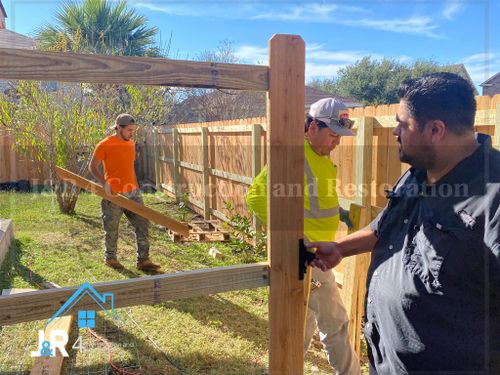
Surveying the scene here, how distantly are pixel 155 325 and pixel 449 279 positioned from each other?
324 cm

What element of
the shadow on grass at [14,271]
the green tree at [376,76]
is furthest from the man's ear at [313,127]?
the green tree at [376,76]

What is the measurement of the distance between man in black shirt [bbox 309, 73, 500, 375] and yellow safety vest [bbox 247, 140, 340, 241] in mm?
1022

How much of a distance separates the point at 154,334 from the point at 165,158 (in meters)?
8.91

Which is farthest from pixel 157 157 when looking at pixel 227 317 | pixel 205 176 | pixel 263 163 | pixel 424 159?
pixel 424 159

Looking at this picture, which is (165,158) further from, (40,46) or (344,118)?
(344,118)

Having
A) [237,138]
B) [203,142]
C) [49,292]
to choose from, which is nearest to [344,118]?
[49,292]

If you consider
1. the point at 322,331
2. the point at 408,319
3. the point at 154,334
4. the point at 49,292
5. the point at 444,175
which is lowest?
the point at 154,334

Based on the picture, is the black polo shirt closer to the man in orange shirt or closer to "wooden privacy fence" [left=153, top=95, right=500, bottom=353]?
"wooden privacy fence" [left=153, top=95, right=500, bottom=353]

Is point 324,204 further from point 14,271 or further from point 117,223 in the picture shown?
point 14,271

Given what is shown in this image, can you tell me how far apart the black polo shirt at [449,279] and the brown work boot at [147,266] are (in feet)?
14.1

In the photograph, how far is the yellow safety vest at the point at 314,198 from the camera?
268 centimetres

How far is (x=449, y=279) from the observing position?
1.37 metres

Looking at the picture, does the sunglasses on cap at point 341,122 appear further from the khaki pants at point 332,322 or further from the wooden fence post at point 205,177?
the wooden fence post at point 205,177

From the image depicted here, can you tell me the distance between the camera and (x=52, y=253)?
6.19m
